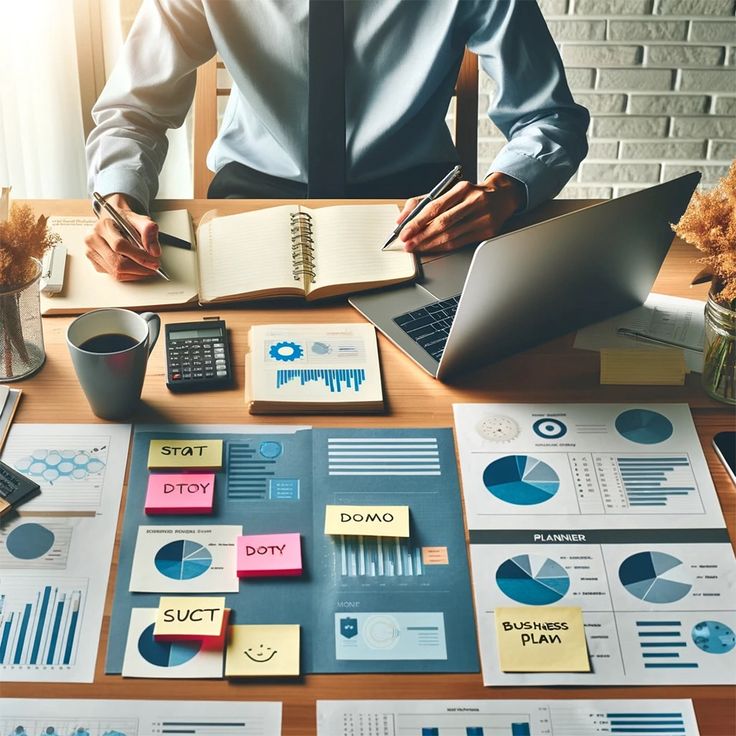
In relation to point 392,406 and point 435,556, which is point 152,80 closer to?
point 392,406

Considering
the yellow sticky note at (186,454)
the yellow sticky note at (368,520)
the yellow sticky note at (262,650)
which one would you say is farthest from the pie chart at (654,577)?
the yellow sticky note at (186,454)

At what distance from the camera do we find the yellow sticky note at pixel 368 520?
3.01 feet

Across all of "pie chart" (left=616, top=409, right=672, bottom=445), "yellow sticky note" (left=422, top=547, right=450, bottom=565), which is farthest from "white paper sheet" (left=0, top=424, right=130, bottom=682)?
"pie chart" (left=616, top=409, right=672, bottom=445)

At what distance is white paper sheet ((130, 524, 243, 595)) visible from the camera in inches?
34.1

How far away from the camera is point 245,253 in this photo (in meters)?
1.27

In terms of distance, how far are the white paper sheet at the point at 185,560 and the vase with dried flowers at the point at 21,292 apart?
32 centimetres

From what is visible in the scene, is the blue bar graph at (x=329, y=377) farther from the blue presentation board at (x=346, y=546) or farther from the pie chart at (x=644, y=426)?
the pie chart at (x=644, y=426)

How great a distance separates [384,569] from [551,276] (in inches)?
16.1

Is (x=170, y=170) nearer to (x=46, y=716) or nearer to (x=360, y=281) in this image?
(x=360, y=281)

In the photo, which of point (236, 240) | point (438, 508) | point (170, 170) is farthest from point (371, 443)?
point (170, 170)

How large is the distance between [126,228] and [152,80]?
43cm

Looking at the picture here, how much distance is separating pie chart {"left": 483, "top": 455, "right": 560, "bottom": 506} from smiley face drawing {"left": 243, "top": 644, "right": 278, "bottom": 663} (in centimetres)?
30

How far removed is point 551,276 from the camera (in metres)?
1.07

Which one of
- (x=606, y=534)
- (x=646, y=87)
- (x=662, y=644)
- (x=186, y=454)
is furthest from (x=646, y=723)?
(x=646, y=87)
